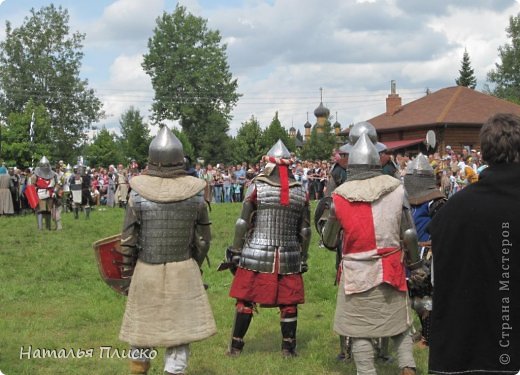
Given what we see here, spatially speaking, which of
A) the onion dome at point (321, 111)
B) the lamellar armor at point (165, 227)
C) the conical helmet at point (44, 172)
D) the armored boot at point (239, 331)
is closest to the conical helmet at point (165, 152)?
the lamellar armor at point (165, 227)

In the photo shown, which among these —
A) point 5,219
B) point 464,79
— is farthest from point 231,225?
point 464,79

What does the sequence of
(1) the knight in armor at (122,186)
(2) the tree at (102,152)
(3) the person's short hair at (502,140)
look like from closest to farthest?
1. (3) the person's short hair at (502,140)
2. (1) the knight in armor at (122,186)
3. (2) the tree at (102,152)

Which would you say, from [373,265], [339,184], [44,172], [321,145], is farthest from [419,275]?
[321,145]

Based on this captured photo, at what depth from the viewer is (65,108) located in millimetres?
51031

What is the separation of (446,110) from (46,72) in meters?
28.2

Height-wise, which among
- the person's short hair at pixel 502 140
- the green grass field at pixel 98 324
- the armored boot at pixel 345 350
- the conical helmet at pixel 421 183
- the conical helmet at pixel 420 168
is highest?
the person's short hair at pixel 502 140

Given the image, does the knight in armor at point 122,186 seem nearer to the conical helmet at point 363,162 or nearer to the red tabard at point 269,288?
the red tabard at point 269,288

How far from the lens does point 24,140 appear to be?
34.0 metres

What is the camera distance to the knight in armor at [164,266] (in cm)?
469

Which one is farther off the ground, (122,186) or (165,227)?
(165,227)

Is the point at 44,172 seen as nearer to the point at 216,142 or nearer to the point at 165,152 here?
the point at 165,152

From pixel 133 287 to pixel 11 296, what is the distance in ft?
15.1

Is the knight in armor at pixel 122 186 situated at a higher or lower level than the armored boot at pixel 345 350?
higher

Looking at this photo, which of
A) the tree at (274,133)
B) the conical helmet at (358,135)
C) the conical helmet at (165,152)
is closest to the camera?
the conical helmet at (165,152)
